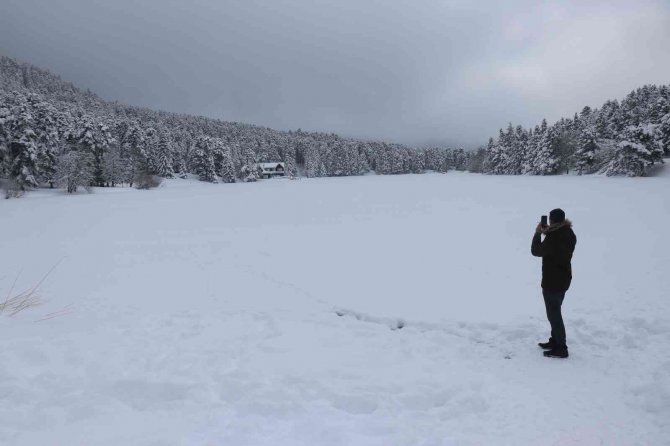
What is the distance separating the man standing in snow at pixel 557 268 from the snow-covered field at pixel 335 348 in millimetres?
371

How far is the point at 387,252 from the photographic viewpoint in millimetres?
15930

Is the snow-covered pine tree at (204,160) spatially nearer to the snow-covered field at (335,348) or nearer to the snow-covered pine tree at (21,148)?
the snow-covered pine tree at (21,148)

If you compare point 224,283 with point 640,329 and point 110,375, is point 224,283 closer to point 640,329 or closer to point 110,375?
point 110,375

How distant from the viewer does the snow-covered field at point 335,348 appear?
14.3 feet

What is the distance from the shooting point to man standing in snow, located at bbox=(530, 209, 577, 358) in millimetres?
6148

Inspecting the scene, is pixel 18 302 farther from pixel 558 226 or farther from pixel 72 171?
pixel 72 171

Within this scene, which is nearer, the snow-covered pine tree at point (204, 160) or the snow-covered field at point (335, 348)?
the snow-covered field at point (335, 348)

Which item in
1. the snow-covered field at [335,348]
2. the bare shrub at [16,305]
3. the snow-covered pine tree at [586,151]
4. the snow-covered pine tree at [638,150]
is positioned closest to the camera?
the snow-covered field at [335,348]

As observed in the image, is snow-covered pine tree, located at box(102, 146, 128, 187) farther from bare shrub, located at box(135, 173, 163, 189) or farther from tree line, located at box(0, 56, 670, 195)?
bare shrub, located at box(135, 173, 163, 189)

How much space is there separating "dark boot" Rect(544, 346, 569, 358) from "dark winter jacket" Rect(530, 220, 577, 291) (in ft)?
3.35

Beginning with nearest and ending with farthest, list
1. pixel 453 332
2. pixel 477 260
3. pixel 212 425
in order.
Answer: pixel 212 425 < pixel 453 332 < pixel 477 260

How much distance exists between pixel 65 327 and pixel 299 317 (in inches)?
189

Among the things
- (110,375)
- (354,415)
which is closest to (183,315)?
(110,375)

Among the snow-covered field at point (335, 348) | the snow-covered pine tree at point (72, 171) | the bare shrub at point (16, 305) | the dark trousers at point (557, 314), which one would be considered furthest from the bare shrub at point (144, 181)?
the dark trousers at point (557, 314)
